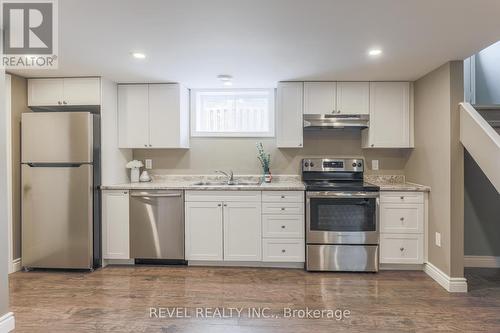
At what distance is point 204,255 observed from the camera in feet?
10.9

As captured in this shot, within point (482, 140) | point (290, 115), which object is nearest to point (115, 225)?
point (290, 115)

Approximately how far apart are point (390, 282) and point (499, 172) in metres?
1.41

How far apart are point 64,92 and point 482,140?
425cm

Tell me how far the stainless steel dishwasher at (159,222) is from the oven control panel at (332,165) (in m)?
1.66

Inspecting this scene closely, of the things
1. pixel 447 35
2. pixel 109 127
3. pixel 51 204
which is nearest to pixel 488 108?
pixel 447 35

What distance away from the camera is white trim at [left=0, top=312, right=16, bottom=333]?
2.04 meters

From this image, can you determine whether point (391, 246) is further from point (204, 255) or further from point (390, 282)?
point (204, 255)

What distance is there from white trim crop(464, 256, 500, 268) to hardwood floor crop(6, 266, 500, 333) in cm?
11

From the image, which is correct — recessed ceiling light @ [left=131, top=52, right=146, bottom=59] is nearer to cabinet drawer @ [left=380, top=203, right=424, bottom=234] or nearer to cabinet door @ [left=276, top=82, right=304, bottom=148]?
cabinet door @ [left=276, top=82, right=304, bottom=148]

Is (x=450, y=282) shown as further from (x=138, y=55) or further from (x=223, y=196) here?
(x=138, y=55)

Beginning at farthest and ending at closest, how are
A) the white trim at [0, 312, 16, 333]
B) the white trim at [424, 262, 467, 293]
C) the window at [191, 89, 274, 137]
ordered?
1. the window at [191, 89, 274, 137]
2. the white trim at [424, 262, 467, 293]
3. the white trim at [0, 312, 16, 333]

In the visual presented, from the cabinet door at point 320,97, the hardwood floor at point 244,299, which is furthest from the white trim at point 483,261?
the cabinet door at point 320,97

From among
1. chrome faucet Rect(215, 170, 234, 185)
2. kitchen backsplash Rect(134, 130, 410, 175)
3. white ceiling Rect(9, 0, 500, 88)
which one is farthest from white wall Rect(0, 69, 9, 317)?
chrome faucet Rect(215, 170, 234, 185)

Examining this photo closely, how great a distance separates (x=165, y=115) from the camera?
11.9 ft
